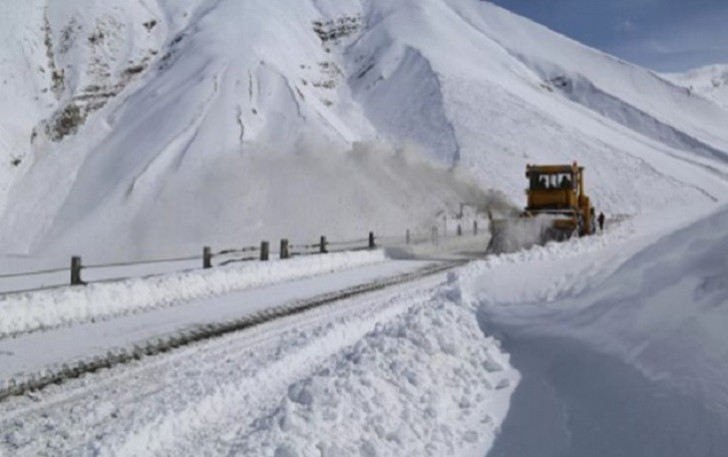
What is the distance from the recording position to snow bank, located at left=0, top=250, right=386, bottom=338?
11.5 m

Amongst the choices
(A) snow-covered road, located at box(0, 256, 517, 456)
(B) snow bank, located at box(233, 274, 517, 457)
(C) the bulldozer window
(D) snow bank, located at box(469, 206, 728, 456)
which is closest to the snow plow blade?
(C) the bulldozer window

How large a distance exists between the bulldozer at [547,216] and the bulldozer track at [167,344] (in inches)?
391

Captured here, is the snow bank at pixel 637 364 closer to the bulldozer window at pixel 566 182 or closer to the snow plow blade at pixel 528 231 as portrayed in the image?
the snow plow blade at pixel 528 231

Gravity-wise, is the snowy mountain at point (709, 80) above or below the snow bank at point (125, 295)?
above

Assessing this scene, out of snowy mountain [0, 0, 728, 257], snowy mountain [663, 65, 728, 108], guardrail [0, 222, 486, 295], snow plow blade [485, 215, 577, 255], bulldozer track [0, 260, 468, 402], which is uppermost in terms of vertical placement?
snowy mountain [663, 65, 728, 108]

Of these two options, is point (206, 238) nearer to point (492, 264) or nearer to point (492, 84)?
point (492, 264)

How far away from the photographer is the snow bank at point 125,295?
37.8 feet

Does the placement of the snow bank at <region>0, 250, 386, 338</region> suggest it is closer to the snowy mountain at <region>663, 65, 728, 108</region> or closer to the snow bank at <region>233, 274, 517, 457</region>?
the snow bank at <region>233, 274, 517, 457</region>

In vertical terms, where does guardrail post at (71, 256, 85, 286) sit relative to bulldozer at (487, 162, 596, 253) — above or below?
below

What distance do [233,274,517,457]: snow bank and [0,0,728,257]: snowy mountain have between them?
32.3 meters

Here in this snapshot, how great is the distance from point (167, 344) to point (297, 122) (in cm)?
4884

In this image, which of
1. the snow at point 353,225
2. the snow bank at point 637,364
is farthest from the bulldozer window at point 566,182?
the snow bank at point 637,364

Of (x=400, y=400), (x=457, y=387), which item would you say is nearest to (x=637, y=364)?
(x=457, y=387)

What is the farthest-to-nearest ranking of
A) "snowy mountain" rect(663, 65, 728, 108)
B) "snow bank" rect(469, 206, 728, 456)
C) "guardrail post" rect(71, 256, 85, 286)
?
"snowy mountain" rect(663, 65, 728, 108) → "guardrail post" rect(71, 256, 85, 286) → "snow bank" rect(469, 206, 728, 456)
